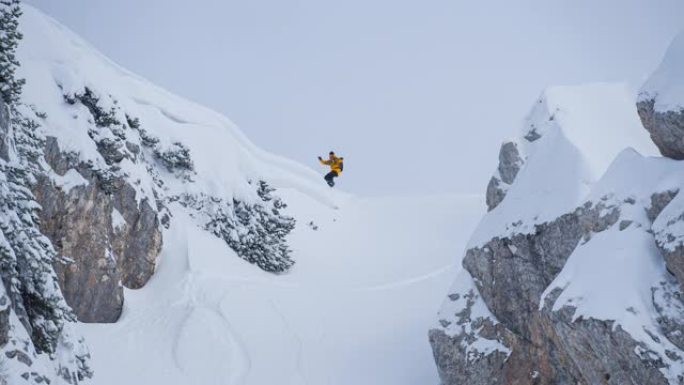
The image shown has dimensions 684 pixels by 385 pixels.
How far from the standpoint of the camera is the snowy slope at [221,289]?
1967cm

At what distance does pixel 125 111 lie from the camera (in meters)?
25.3

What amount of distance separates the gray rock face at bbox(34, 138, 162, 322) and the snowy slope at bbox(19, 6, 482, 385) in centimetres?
39

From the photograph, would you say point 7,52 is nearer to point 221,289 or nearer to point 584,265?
point 221,289

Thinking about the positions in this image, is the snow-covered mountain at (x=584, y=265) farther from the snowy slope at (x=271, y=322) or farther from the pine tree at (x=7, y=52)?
the pine tree at (x=7, y=52)

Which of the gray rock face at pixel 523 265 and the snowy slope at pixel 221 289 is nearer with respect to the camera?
the gray rock face at pixel 523 265

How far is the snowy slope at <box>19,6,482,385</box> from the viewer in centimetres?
1967

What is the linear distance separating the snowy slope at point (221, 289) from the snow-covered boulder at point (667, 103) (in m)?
10.3

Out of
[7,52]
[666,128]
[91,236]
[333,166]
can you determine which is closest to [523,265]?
[666,128]

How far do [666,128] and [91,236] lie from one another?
51.4 feet

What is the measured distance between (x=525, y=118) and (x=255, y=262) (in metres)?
11.9

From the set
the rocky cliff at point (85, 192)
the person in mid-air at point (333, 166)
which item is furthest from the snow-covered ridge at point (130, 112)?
the person in mid-air at point (333, 166)

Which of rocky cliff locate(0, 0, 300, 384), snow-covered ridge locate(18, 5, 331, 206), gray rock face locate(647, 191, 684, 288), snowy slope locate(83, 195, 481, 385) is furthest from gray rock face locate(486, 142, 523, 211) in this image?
snow-covered ridge locate(18, 5, 331, 206)

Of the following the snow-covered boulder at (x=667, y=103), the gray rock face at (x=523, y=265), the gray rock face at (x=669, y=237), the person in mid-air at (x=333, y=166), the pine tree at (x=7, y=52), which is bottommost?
the gray rock face at (x=669, y=237)

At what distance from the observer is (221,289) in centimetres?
2319
